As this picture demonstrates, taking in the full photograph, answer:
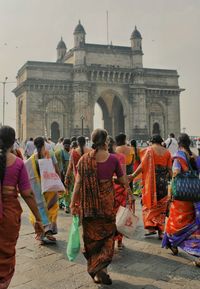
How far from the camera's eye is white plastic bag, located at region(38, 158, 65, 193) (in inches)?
231

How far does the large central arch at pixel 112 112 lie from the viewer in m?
43.3

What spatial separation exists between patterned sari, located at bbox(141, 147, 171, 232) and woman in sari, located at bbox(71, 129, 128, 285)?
1794 mm

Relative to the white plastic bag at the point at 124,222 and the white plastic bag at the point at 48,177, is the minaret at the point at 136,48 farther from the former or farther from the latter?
the white plastic bag at the point at 124,222

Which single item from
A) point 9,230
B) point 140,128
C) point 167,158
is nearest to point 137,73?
point 140,128

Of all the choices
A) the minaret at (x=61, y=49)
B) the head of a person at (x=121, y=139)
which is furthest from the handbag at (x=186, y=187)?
the minaret at (x=61, y=49)

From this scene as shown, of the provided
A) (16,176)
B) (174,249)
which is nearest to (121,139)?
(174,249)

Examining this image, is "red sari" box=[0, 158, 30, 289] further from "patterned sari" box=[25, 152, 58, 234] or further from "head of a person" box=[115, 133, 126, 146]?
"head of a person" box=[115, 133, 126, 146]

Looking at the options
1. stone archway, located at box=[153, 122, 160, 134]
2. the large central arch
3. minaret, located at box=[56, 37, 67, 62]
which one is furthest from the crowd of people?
minaret, located at box=[56, 37, 67, 62]

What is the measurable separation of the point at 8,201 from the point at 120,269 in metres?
1.91

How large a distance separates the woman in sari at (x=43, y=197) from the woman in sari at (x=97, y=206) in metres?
1.72

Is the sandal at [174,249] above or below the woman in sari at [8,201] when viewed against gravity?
below

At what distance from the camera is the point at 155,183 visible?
607 centimetres

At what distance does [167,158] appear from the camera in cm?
620

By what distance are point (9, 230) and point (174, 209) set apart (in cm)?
249
